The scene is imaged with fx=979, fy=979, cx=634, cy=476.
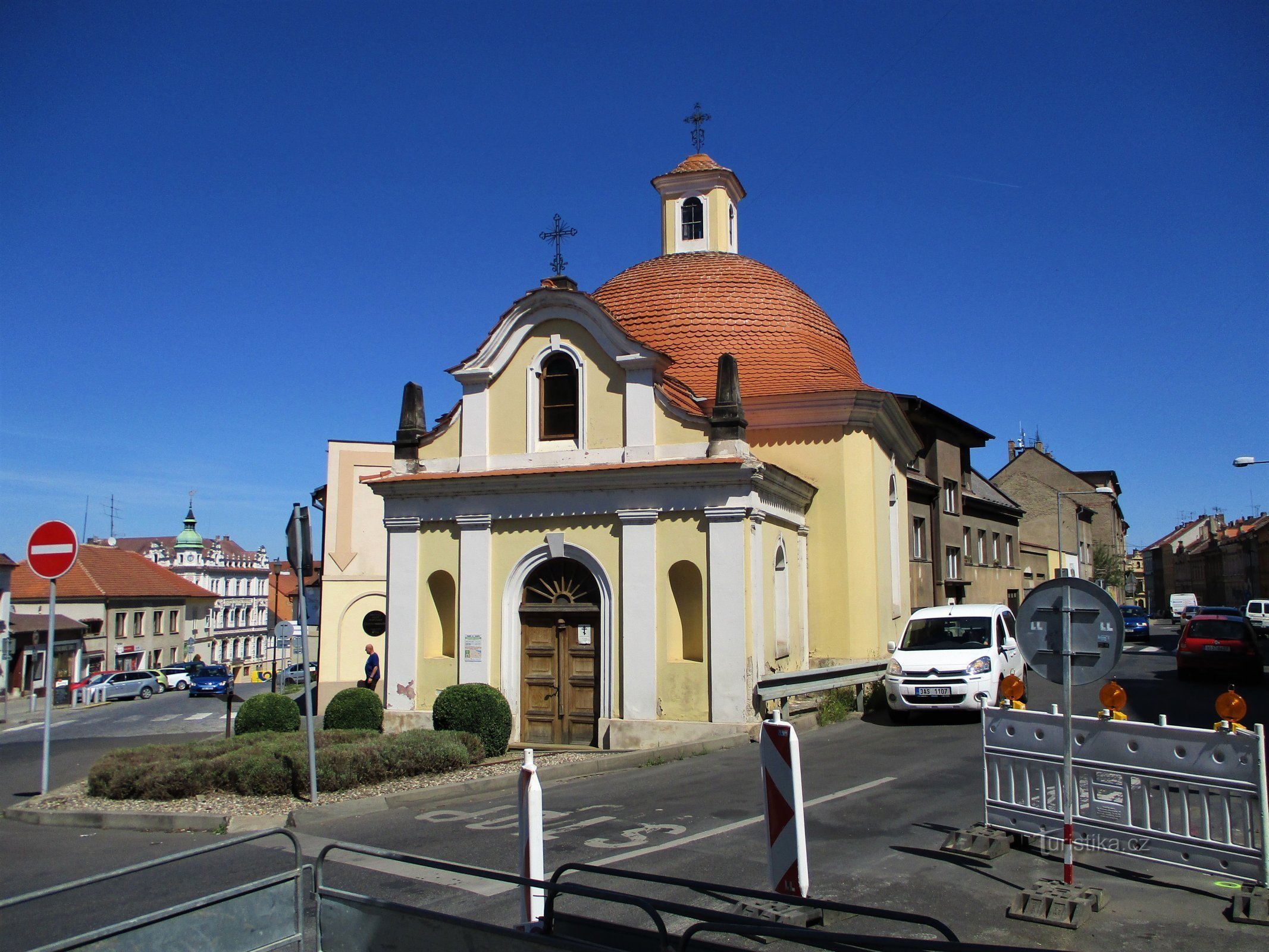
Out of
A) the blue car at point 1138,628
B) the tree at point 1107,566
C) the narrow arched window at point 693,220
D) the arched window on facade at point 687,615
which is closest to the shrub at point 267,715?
the arched window on facade at point 687,615

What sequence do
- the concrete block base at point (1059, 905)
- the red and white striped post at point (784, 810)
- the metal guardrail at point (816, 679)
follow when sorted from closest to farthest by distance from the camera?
the red and white striped post at point (784, 810)
the concrete block base at point (1059, 905)
the metal guardrail at point (816, 679)

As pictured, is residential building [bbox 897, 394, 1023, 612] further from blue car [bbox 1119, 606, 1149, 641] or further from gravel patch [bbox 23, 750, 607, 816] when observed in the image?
gravel patch [bbox 23, 750, 607, 816]

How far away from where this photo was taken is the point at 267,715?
639 inches

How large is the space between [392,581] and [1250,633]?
20216mm

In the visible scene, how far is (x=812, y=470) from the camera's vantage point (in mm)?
19453

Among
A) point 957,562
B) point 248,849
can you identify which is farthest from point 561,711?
point 957,562

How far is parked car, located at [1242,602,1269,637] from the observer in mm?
47750

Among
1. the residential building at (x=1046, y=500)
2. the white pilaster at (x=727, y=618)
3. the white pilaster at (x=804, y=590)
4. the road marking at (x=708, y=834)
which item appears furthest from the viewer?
the residential building at (x=1046, y=500)

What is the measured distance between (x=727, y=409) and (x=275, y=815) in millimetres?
8941

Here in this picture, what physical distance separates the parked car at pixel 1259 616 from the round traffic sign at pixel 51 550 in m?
51.1

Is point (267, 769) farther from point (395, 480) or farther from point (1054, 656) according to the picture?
point (1054, 656)

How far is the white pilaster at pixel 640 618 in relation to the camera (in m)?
15.8

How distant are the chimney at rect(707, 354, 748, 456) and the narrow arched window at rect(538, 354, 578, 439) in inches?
104

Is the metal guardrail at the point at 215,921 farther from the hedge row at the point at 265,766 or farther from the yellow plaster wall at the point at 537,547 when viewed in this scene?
the yellow plaster wall at the point at 537,547
